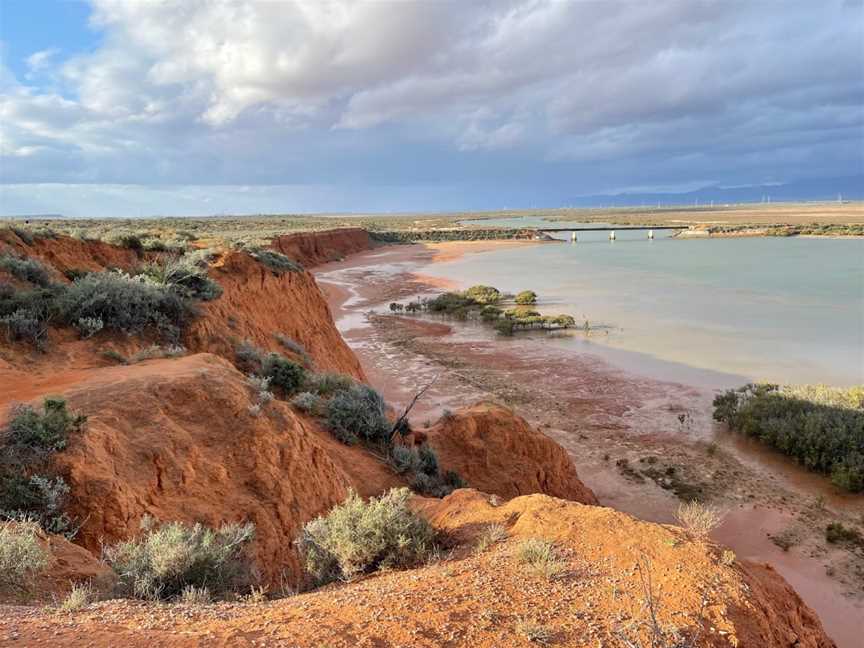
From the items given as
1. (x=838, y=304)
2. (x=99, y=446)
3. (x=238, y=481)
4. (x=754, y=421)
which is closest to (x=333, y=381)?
(x=238, y=481)

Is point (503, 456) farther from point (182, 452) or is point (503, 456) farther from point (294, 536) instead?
point (182, 452)

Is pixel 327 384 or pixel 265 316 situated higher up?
pixel 265 316

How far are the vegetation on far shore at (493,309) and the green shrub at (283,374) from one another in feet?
58.1

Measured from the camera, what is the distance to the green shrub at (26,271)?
38.0ft

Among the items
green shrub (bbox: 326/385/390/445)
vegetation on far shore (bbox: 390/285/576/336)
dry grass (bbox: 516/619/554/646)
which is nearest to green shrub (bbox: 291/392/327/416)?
green shrub (bbox: 326/385/390/445)

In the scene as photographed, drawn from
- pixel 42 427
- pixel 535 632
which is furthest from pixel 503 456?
pixel 42 427

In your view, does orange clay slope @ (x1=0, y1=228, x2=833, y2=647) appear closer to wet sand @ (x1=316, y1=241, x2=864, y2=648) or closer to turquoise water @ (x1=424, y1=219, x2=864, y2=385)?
wet sand @ (x1=316, y1=241, x2=864, y2=648)

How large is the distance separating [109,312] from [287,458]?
5.44 metres

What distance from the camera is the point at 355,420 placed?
1043 cm

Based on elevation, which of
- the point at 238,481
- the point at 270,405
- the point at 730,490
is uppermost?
the point at 270,405

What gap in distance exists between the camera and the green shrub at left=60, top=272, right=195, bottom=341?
33.6 feet

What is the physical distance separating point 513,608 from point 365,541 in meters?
1.81

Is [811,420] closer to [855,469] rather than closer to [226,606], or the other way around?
[855,469]

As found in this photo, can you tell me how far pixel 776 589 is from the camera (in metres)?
5.69
